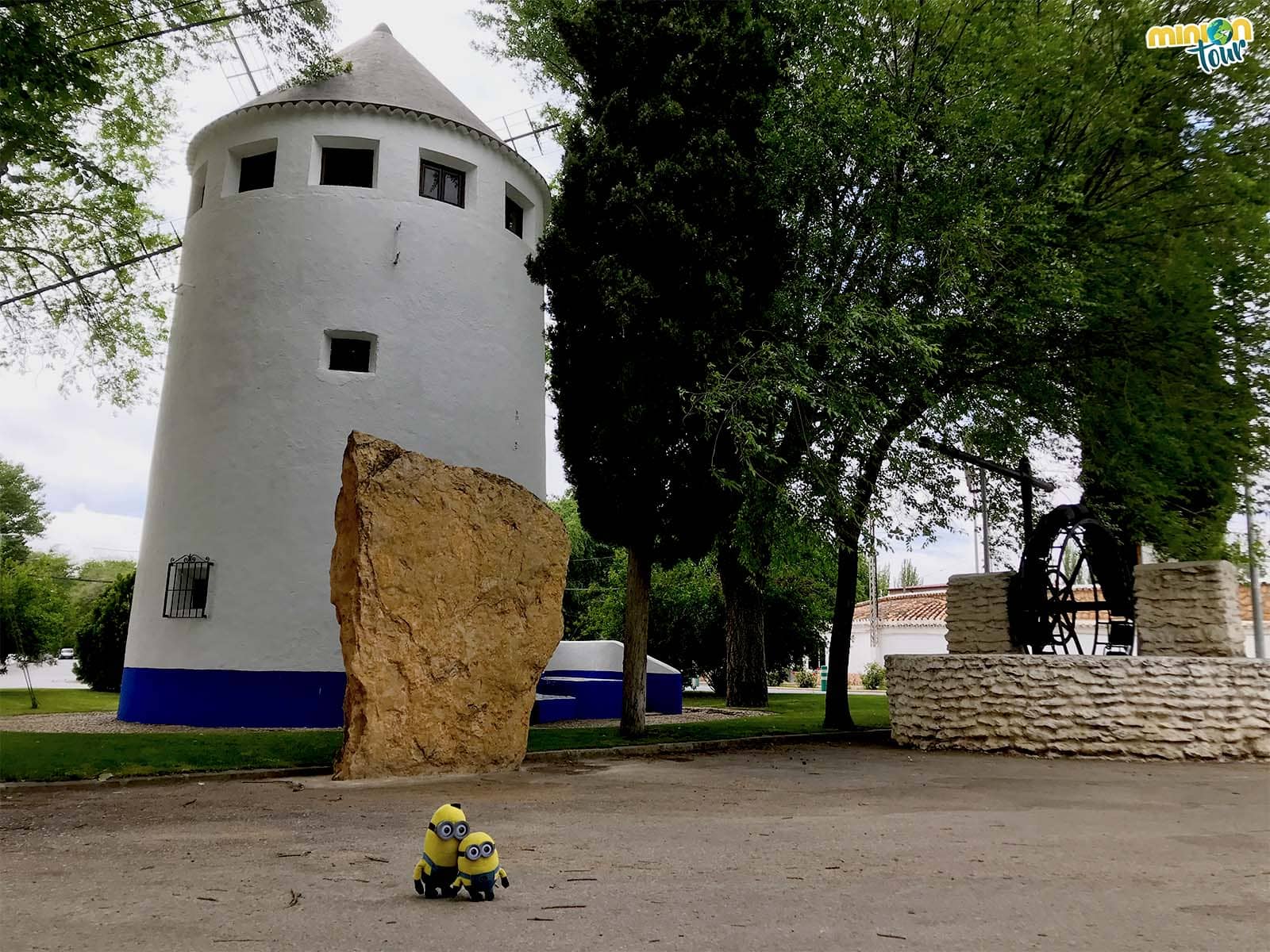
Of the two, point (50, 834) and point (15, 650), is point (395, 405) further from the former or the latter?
point (15, 650)

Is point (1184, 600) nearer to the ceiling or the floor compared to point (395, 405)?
nearer to the floor

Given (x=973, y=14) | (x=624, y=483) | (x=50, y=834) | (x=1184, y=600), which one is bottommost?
(x=50, y=834)

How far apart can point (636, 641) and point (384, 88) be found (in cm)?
1135

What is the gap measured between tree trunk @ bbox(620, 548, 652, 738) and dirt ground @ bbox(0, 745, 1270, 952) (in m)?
3.90

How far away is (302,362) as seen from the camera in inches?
601

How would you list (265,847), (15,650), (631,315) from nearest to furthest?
(265,847), (631,315), (15,650)

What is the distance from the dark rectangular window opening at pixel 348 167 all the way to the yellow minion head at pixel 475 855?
14411mm

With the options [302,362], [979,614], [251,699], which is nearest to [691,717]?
[979,614]

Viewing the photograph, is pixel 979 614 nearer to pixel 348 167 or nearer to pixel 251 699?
pixel 251 699

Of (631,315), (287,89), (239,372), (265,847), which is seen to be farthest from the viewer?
(287,89)

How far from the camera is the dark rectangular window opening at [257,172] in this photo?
16469 millimetres

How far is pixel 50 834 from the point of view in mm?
6137

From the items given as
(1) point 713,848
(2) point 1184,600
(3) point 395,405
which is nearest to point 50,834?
(1) point 713,848

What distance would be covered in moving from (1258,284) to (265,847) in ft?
46.0
